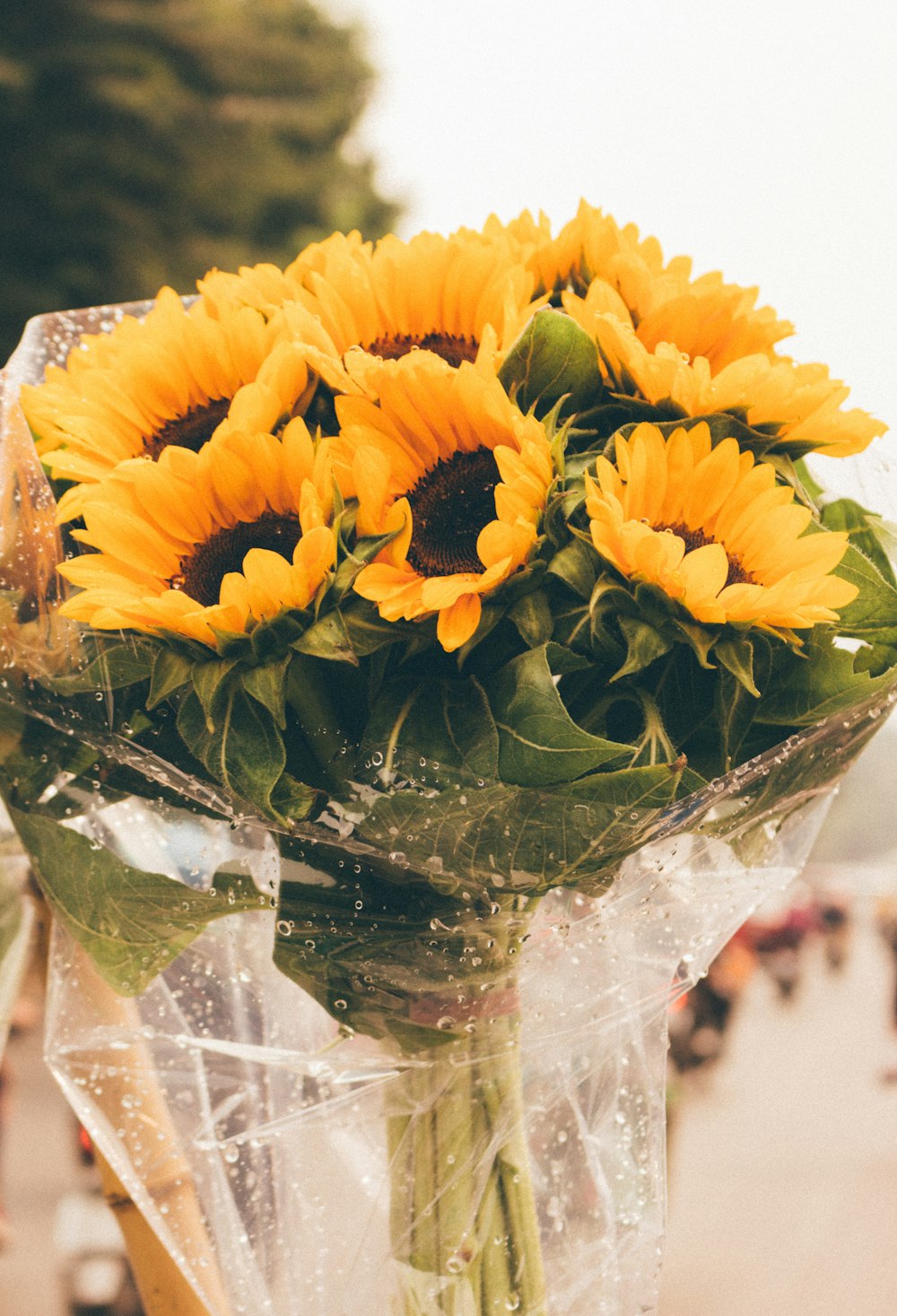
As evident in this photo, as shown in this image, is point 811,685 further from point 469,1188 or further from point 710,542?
point 469,1188

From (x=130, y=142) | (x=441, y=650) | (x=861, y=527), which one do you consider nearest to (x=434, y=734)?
(x=441, y=650)

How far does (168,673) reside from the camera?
487 mm

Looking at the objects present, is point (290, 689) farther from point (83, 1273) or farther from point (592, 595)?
point (83, 1273)

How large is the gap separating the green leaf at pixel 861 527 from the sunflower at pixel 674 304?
3.5 inches

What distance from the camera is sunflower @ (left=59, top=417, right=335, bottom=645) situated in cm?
46

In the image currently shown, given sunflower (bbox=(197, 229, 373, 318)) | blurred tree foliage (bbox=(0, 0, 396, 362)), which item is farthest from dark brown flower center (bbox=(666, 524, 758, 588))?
blurred tree foliage (bbox=(0, 0, 396, 362))

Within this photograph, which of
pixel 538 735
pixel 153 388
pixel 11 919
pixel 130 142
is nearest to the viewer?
pixel 538 735

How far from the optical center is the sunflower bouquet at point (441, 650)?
0.47 meters

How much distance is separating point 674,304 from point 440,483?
5.5 inches

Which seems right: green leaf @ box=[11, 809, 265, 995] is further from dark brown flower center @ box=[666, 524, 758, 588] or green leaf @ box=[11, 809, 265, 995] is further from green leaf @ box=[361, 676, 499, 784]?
dark brown flower center @ box=[666, 524, 758, 588]

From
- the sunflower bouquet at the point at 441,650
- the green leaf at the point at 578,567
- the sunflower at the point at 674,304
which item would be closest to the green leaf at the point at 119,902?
the sunflower bouquet at the point at 441,650

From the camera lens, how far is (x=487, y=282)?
1.92ft

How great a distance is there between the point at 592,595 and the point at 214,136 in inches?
222

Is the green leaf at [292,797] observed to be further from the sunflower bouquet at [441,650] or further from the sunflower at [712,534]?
the sunflower at [712,534]
